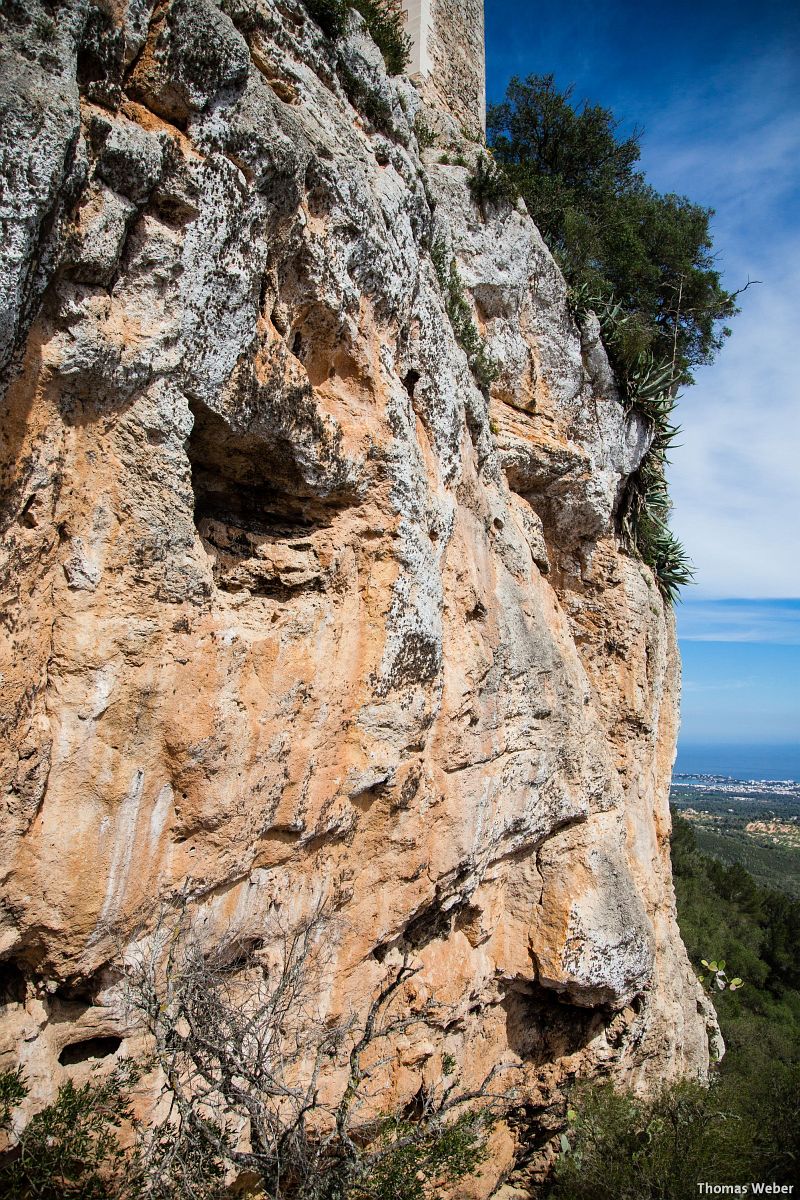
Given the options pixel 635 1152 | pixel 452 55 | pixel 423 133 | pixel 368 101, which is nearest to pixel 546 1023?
pixel 635 1152

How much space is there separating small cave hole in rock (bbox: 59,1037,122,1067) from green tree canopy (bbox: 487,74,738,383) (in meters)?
12.3

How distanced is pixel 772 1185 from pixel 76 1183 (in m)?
9.65

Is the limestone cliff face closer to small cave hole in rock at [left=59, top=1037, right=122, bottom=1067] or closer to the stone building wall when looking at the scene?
small cave hole in rock at [left=59, top=1037, right=122, bottom=1067]

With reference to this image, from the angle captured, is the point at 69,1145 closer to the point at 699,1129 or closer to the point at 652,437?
the point at 699,1129

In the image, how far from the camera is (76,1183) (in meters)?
3.90

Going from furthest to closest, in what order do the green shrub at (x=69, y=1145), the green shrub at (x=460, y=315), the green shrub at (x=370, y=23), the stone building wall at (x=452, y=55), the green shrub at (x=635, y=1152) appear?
the stone building wall at (x=452, y=55), the green shrub at (x=635, y=1152), the green shrub at (x=460, y=315), the green shrub at (x=370, y=23), the green shrub at (x=69, y=1145)

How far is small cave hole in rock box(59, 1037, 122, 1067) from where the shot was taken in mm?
4223

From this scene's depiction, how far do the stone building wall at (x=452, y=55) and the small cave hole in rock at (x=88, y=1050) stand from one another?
11377mm

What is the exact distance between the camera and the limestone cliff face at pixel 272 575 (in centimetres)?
380

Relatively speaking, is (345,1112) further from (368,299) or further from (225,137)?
(225,137)

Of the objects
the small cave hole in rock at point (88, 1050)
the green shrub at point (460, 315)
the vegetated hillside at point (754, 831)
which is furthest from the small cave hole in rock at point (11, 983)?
the vegetated hillside at point (754, 831)

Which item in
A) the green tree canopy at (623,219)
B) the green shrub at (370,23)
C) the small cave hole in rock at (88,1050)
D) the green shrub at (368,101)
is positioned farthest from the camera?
the green tree canopy at (623,219)

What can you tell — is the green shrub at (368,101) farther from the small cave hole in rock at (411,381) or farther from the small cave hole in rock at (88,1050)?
the small cave hole in rock at (88,1050)

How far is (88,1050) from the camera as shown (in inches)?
170
